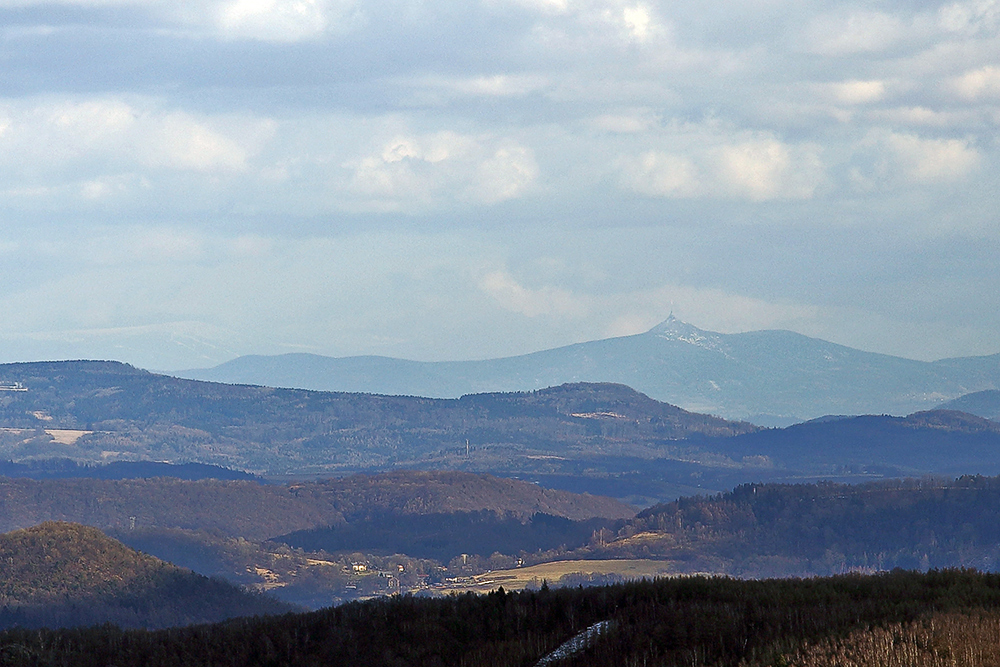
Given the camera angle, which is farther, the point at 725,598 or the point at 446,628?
the point at 446,628

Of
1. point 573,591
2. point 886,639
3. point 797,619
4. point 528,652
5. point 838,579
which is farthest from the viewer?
point 573,591

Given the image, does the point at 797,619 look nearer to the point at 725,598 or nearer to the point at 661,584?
the point at 725,598

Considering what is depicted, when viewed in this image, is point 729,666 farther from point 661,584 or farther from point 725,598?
point 661,584

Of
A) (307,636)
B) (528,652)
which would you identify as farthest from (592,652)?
(307,636)

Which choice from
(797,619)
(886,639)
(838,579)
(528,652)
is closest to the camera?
(886,639)

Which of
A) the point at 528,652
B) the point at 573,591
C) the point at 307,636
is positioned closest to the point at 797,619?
the point at 528,652

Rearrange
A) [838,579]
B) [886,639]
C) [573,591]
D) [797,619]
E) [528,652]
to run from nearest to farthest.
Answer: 1. [886,639]
2. [797,619]
3. [528,652]
4. [838,579]
5. [573,591]
